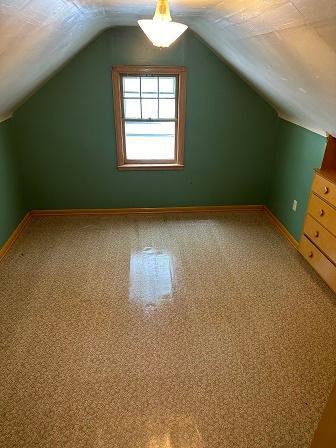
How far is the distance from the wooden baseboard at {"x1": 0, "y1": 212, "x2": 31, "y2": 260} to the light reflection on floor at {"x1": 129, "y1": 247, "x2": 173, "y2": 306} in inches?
53.3

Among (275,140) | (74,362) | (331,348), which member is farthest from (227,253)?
(74,362)

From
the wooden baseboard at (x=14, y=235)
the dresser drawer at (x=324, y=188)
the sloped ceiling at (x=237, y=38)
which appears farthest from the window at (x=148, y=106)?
the dresser drawer at (x=324, y=188)

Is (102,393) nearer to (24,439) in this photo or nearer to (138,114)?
(24,439)

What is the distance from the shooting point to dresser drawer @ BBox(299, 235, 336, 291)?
2.74 m

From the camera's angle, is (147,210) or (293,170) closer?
(293,170)

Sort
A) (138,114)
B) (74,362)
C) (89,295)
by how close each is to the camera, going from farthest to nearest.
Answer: (138,114)
(89,295)
(74,362)

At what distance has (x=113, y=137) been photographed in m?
3.88

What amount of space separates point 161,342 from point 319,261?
1629mm

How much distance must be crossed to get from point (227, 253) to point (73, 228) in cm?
189

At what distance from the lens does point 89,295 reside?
9.23ft

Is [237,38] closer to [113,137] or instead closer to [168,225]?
[113,137]

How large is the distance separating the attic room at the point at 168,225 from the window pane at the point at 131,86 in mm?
17

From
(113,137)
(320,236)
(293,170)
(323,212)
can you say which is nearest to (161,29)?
(323,212)

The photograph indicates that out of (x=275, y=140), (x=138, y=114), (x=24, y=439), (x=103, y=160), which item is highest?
(x=138, y=114)
